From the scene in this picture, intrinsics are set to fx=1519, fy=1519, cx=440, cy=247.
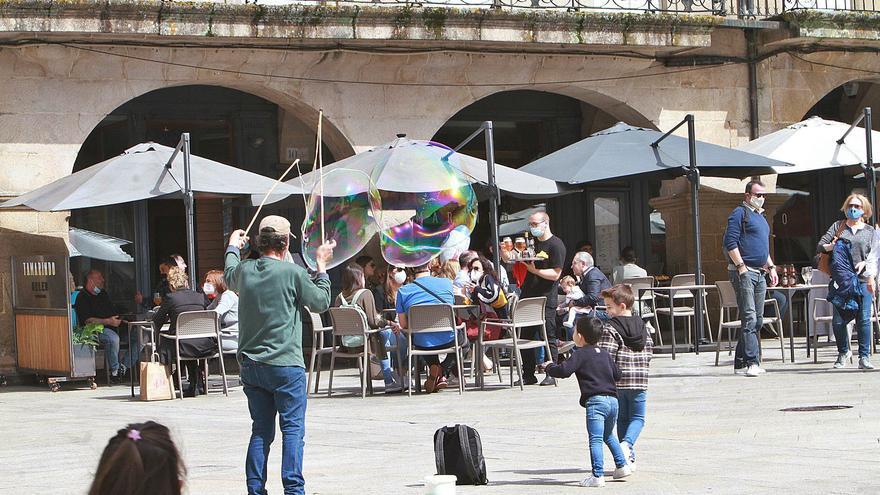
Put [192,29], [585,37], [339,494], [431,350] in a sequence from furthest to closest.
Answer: [585,37] → [192,29] → [431,350] → [339,494]

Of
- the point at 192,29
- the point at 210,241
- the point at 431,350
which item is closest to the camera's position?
the point at 431,350

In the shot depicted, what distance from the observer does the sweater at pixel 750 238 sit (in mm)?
13352

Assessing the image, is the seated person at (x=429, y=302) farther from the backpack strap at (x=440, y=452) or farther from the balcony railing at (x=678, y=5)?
the backpack strap at (x=440, y=452)

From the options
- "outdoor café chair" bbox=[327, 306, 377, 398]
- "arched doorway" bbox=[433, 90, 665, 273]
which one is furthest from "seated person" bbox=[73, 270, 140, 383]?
"arched doorway" bbox=[433, 90, 665, 273]

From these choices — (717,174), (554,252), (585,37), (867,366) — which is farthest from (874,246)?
(585,37)

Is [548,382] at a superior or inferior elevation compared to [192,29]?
inferior

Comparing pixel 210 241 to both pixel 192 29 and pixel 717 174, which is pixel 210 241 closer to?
pixel 192 29

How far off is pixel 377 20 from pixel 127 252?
4.60 meters

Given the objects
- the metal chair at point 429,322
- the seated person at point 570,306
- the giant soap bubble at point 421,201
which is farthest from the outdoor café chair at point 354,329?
the seated person at point 570,306

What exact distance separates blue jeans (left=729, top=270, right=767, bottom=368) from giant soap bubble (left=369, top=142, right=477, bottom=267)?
7.98 ft

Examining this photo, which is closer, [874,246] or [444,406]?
[444,406]

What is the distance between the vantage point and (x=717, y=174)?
17141 millimetres

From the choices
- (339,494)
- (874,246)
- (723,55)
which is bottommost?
(339,494)

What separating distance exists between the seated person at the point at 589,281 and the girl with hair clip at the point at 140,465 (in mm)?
11208
